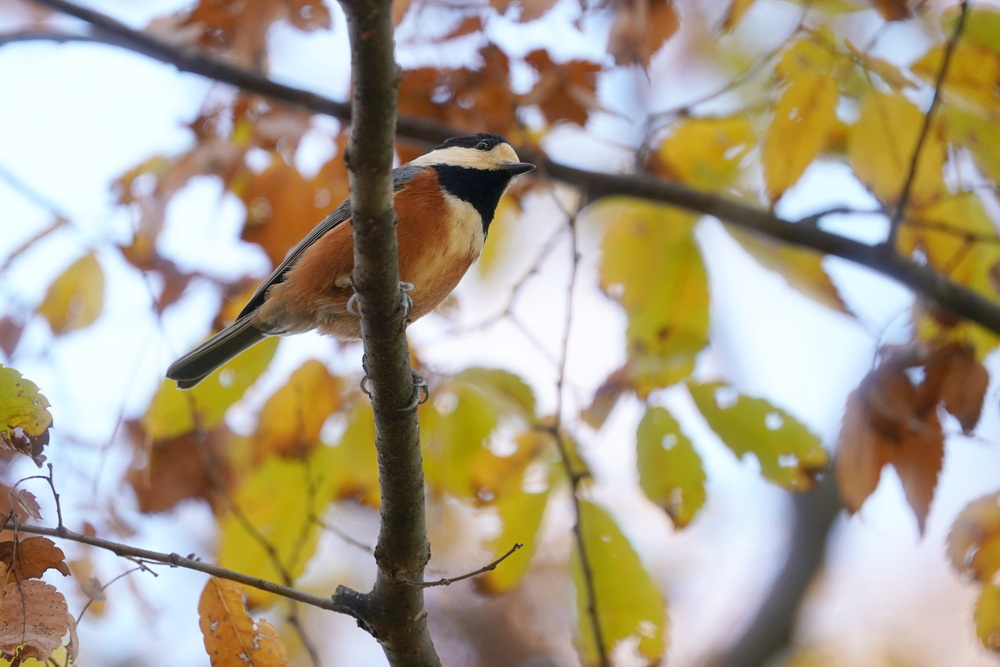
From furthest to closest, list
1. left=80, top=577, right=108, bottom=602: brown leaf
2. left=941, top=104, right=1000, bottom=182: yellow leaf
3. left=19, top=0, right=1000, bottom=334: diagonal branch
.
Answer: left=19, top=0, right=1000, bottom=334: diagonal branch, left=941, top=104, right=1000, bottom=182: yellow leaf, left=80, top=577, right=108, bottom=602: brown leaf

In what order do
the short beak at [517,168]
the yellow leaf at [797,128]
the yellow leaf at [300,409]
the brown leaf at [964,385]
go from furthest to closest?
the short beak at [517,168] → the yellow leaf at [300,409] → the yellow leaf at [797,128] → the brown leaf at [964,385]

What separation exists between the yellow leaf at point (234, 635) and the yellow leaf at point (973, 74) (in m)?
2.78

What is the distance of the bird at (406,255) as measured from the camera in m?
3.21

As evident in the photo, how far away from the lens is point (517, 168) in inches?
146

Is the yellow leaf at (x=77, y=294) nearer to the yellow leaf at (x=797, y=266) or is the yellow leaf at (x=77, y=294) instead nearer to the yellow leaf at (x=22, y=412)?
the yellow leaf at (x=22, y=412)

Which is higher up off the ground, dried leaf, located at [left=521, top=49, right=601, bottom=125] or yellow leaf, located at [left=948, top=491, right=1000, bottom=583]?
dried leaf, located at [left=521, top=49, right=601, bottom=125]

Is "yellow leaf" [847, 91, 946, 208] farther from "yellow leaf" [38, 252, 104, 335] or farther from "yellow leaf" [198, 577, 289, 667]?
"yellow leaf" [38, 252, 104, 335]

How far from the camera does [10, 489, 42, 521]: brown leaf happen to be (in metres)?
1.79

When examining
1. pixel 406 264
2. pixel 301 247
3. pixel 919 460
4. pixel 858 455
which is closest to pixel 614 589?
pixel 858 455

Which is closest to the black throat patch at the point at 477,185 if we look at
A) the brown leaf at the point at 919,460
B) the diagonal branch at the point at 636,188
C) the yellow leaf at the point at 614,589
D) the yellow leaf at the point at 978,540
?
the diagonal branch at the point at 636,188

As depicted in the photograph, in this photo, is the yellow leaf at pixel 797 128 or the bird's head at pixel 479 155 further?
the bird's head at pixel 479 155

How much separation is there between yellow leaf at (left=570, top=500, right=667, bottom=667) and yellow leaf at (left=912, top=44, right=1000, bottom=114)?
6.37 ft

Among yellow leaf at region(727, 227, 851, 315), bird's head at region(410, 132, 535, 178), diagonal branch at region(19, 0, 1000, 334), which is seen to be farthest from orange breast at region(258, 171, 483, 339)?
yellow leaf at region(727, 227, 851, 315)

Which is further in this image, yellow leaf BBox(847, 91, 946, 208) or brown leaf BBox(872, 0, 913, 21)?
yellow leaf BBox(847, 91, 946, 208)
